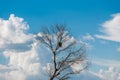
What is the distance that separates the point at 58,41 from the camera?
5081 cm

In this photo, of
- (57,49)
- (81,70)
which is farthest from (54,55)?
(81,70)

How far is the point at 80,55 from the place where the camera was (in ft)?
171

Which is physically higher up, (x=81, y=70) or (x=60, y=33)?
(x=60, y=33)

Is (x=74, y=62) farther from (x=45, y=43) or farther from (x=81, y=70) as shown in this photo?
(x=45, y=43)

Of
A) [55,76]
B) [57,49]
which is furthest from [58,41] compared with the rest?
[55,76]

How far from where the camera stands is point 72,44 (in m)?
52.1

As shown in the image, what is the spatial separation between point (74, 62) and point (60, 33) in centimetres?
468

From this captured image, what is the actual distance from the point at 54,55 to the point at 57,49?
3.20ft

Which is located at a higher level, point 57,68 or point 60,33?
point 60,33

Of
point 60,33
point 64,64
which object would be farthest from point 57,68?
point 60,33

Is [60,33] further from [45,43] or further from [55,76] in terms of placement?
[55,76]

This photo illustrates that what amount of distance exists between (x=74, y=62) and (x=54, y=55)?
3.13 metres

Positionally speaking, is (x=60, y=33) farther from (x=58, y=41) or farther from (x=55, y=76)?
(x=55, y=76)

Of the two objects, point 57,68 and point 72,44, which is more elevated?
point 72,44
